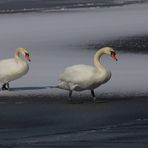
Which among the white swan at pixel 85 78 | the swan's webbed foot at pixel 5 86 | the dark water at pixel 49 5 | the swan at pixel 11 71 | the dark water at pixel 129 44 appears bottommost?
the white swan at pixel 85 78

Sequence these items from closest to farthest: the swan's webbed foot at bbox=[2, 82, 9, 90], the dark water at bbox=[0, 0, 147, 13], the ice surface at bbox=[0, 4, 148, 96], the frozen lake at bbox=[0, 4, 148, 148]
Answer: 1. the frozen lake at bbox=[0, 4, 148, 148]
2. the swan's webbed foot at bbox=[2, 82, 9, 90]
3. the ice surface at bbox=[0, 4, 148, 96]
4. the dark water at bbox=[0, 0, 147, 13]

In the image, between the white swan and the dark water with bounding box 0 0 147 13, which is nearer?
the white swan

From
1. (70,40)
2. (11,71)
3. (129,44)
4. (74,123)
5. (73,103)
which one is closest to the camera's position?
(74,123)

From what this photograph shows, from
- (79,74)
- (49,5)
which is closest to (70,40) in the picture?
(79,74)

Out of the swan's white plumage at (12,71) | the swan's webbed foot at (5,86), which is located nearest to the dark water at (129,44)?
the swan's white plumage at (12,71)

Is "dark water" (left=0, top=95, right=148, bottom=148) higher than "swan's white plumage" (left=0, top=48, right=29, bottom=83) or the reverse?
the reverse

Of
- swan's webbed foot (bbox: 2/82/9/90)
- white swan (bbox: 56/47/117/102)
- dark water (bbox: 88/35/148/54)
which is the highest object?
dark water (bbox: 88/35/148/54)

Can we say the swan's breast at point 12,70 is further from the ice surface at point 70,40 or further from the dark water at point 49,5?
the dark water at point 49,5

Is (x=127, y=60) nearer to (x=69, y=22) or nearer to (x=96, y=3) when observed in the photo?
(x=69, y=22)

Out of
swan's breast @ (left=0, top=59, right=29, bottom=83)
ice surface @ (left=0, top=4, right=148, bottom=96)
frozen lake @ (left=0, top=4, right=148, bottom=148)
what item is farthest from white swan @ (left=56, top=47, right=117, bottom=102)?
swan's breast @ (left=0, top=59, right=29, bottom=83)

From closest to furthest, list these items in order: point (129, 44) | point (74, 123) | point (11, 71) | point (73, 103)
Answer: point (74, 123) < point (73, 103) < point (11, 71) < point (129, 44)

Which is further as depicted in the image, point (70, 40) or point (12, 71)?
point (70, 40)

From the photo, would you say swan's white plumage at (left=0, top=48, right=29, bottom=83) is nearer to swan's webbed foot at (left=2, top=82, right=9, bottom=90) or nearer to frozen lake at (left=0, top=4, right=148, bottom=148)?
swan's webbed foot at (left=2, top=82, right=9, bottom=90)

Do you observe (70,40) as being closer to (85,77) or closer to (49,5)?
(85,77)
